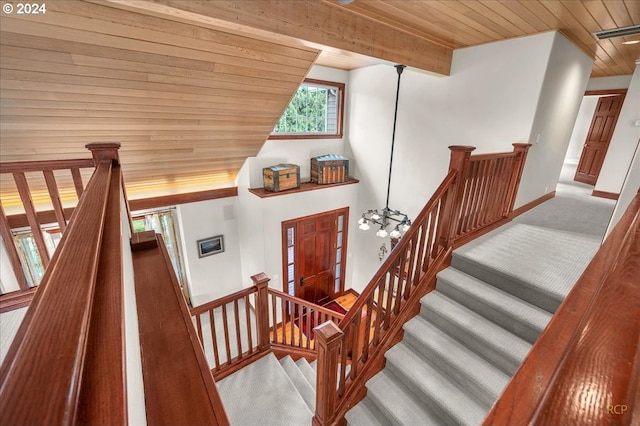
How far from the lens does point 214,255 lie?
488 cm

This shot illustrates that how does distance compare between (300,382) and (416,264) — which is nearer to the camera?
(416,264)

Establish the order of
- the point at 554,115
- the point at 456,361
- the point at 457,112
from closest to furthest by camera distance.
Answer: the point at 456,361, the point at 554,115, the point at 457,112

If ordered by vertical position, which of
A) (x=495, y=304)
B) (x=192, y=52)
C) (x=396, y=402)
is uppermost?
(x=192, y=52)

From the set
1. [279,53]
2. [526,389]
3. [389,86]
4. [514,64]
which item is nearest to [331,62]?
[389,86]

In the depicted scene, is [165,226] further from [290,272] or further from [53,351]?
[53,351]

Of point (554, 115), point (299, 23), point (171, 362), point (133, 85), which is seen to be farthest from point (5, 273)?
point (554, 115)

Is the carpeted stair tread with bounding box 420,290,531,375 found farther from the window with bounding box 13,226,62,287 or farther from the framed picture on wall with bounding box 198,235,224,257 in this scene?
the window with bounding box 13,226,62,287

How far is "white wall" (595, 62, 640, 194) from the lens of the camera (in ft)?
13.3

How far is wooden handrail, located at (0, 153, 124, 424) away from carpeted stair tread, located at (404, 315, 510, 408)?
2.14 meters

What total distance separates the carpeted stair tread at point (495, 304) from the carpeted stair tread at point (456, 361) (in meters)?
0.31

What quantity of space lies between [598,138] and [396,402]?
23.4 feet

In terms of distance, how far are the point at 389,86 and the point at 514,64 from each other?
1.79 metres

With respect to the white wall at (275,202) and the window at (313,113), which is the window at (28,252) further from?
the window at (313,113)

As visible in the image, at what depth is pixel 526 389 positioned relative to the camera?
542mm
